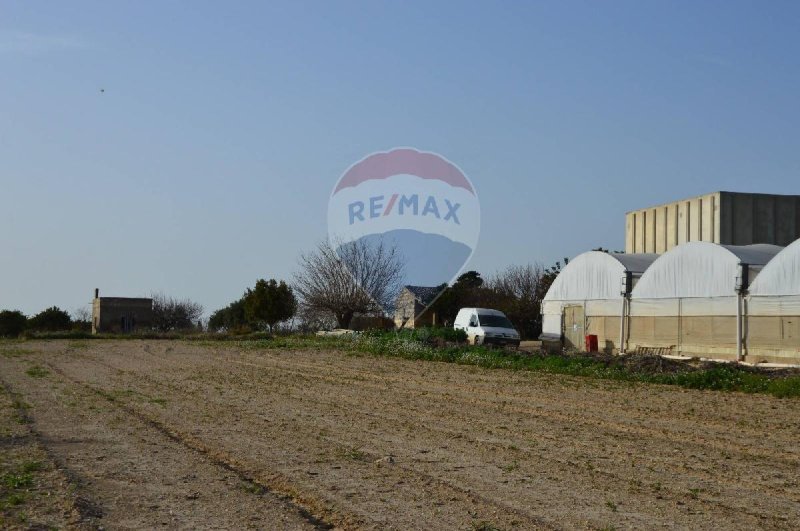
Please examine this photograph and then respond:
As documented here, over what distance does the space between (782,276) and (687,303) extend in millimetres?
4807

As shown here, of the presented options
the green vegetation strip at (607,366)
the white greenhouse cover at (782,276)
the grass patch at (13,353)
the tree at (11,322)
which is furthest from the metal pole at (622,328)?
the tree at (11,322)

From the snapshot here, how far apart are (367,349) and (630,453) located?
27768 mm

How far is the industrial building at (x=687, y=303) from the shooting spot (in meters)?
27.8

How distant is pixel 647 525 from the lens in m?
7.47

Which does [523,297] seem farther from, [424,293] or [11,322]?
[11,322]

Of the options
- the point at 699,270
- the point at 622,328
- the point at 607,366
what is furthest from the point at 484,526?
the point at 622,328

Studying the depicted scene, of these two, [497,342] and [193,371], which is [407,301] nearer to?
[497,342]

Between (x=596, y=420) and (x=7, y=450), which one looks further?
(x=596, y=420)

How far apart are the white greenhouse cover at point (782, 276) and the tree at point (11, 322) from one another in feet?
171

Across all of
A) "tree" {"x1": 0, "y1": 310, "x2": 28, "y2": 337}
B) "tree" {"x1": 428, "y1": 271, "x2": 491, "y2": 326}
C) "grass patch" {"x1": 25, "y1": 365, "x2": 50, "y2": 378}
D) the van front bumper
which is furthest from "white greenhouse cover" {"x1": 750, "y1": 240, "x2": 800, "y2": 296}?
"tree" {"x1": 0, "y1": 310, "x2": 28, "y2": 337}

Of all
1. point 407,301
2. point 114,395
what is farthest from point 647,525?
point 407,301

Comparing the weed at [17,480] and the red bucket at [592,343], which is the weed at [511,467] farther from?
the red bucket at [592,343]

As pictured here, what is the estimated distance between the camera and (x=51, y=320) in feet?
241

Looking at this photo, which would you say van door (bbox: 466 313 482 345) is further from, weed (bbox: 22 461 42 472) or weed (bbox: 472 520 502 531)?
weed (bbox: 472 520 502 531)
